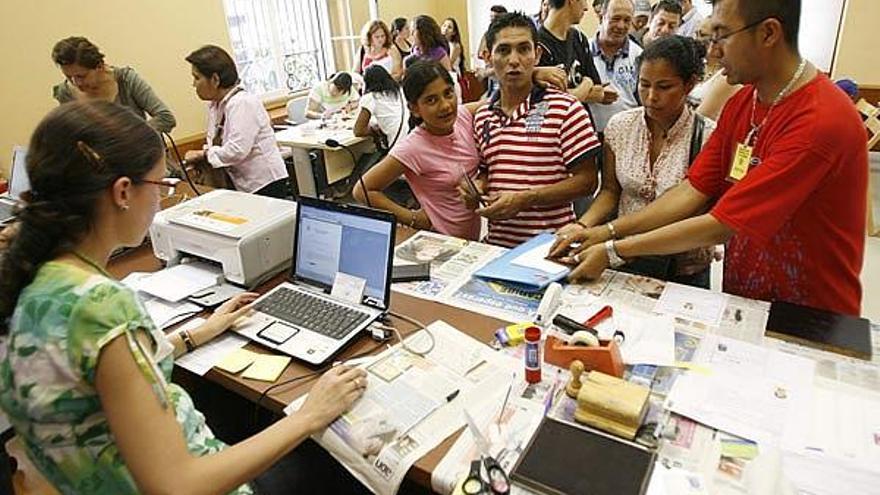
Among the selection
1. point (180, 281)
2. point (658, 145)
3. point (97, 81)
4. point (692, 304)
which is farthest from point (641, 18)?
point (180, 281)

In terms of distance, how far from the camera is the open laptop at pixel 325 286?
Result: 133 centimetres

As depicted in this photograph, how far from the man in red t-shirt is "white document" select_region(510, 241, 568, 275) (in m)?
0.06

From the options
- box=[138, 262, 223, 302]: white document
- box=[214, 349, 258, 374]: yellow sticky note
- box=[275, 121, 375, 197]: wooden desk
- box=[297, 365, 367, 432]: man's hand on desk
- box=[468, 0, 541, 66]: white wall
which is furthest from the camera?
box=[468, 0, 541, 66]: white wall

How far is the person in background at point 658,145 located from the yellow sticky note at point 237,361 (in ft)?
3.00

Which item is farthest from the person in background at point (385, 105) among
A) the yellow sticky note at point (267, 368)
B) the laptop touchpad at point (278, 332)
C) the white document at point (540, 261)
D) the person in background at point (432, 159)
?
the yellow sticky note at point (267, 368)

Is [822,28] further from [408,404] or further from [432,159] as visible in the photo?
[408,404]

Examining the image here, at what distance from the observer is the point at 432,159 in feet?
6.38

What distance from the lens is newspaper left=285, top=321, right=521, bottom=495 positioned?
989mm

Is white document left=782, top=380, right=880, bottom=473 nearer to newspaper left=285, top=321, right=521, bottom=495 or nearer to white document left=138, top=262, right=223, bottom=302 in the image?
newspaper left=285, top=321, right=521, bottom=495

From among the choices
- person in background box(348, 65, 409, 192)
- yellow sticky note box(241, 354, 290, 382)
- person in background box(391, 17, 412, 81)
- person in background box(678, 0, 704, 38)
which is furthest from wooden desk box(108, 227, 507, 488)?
person in background box(391, 17, 412, 81)

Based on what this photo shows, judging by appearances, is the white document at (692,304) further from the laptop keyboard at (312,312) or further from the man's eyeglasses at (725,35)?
the laptop keyboard at (312,312)

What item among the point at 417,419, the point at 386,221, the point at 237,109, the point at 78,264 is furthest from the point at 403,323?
the point at 237,109

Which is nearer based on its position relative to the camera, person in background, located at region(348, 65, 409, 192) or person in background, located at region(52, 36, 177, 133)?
person in background, located at region(52, 36, 177, 133)

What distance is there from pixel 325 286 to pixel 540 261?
606mm
